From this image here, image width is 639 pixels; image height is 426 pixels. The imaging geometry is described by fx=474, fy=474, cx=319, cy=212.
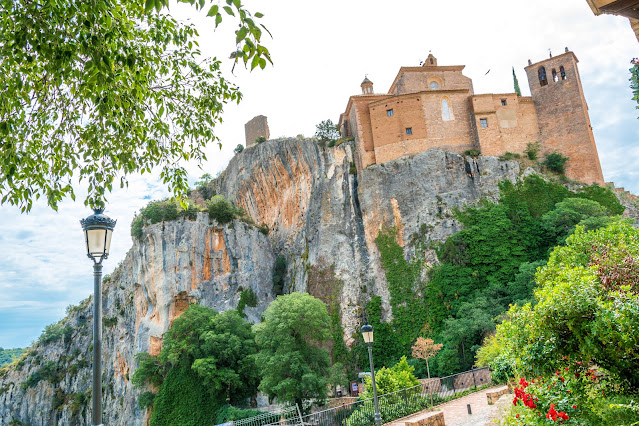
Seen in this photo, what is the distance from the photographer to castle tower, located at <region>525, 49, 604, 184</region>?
38.6 metres

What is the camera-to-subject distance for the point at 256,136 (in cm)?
5112

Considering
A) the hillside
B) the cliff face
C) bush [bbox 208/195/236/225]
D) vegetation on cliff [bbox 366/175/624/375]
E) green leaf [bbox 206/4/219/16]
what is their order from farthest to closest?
bush [bbox 208/195/236/225] → the cliff face → the hillside → vegetation on cliff [bbox 366/175/624/375] → green leaf [bbox 206/4/219/16]

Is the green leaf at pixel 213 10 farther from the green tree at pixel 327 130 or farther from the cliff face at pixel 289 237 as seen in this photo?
the green tree at pixel 327 130

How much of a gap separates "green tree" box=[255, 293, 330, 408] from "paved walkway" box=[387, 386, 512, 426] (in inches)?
342

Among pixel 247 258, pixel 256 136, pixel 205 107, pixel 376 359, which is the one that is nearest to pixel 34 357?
pixel 247 258

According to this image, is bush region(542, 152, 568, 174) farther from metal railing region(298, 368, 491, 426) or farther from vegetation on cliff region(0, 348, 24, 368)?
vegetation on cliff region(0, 348, 24, 368)

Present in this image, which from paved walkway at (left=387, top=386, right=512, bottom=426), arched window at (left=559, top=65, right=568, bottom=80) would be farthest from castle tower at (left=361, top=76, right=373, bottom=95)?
paved walkway at (left=387, top=386, right=512, bottom=426)

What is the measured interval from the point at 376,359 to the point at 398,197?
42.2ft

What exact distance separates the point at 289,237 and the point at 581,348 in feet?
126

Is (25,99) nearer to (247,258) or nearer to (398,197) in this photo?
(398,197)

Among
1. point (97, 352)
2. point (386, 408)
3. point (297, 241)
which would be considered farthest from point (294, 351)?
point (97, 352)

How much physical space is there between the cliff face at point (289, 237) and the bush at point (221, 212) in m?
0.80

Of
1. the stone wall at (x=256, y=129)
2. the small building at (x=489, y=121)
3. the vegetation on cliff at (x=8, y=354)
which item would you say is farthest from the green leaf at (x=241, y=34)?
the vegetation on cliff at (x=8, y=354)

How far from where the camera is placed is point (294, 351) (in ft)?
83.7
